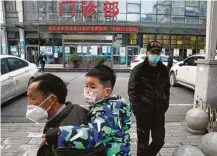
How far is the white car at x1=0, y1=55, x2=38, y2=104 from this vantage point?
252 inches

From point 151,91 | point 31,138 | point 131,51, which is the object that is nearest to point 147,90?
point 151,91

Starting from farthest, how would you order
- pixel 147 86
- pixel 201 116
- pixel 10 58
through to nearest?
1. pixel 10 58
2. pixel 201 116
3. pixel 147 86

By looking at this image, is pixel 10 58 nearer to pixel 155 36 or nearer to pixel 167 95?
pixel 167 95

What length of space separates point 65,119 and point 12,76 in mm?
6213

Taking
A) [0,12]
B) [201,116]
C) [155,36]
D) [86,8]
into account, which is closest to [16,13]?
[0,12]

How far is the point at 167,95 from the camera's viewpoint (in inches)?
111

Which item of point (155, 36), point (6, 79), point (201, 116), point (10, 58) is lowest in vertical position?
point (201, 116)

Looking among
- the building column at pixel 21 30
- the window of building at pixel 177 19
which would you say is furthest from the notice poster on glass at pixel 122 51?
A: the building column at pixel 21 30

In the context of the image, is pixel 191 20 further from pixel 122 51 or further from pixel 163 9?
pixel 122 51

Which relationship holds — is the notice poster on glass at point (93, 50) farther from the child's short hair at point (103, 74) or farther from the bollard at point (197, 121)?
the child's short hair at point (103, 74)

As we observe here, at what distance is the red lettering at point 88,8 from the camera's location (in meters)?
21.9

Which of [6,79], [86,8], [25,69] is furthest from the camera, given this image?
[86,8]

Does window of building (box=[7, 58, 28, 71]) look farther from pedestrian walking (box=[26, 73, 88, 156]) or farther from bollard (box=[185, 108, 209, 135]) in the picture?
pedestrian walking (box=[26, 73, 88, 156])

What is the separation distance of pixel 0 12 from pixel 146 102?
23522 mm
